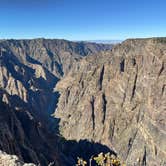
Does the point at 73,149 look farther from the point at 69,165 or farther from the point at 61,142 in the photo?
the point at 69,165

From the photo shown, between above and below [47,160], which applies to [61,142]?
below

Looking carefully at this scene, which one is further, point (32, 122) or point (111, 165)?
point (32, 122)

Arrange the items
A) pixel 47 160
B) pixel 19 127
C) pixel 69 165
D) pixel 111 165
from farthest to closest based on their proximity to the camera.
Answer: pixel 69 165 < pixel 19 127 < pixel 47 160 < pixel 111 165

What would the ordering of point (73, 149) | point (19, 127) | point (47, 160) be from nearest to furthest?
point (47, 160) → point (19, 127) → point (73, 149)

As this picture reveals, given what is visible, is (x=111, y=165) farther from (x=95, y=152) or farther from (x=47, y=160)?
(x=95, y=152)

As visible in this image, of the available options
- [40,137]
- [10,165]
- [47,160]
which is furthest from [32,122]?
[10,165]

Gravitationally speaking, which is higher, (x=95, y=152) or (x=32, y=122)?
(x=32, y=122)

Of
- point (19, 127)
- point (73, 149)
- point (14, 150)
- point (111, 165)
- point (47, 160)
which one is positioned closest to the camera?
point (111, 165)

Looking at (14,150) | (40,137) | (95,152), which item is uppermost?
(14,150)

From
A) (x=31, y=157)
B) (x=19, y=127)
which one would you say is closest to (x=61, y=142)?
(x=19, y=127)
